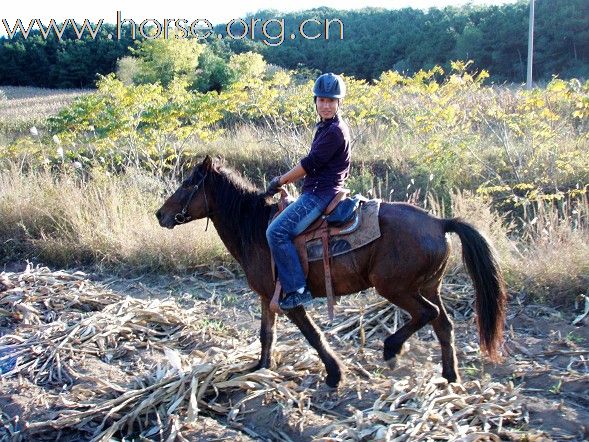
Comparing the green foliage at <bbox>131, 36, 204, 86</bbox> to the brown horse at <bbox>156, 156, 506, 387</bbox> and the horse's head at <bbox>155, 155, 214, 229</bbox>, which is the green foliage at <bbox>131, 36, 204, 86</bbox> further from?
the brown horse at <bbox>156, 156, 506, 387</bbox>

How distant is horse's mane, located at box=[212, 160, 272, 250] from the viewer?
210 inches

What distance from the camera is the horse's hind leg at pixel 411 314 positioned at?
16.1 feet

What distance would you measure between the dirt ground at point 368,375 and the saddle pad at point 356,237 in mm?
1073

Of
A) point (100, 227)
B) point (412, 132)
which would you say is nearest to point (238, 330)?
point (100, 227)

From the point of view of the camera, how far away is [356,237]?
4.96 meters

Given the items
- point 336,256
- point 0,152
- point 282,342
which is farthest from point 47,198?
point 336,256

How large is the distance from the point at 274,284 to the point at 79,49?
147ft

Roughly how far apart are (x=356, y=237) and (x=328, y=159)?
67cm

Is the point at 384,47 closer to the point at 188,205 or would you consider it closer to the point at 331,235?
the point at 188,205

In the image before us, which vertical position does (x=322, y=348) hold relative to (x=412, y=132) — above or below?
below

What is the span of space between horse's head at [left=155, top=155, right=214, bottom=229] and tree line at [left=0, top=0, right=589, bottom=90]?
2877cm

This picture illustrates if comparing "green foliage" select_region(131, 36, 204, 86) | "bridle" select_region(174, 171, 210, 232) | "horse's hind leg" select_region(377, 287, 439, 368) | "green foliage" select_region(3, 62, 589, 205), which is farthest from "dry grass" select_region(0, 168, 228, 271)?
"green foliage" select_region(131, 36, 204, 86)

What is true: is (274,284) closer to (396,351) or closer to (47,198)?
(396,351)

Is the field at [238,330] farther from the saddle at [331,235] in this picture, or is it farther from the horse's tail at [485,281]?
the saddle at [331,235]
